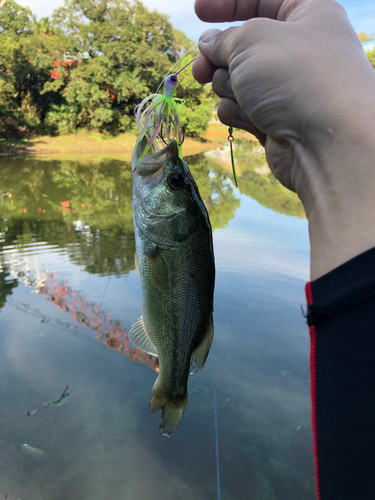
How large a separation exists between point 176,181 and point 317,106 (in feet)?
1.96

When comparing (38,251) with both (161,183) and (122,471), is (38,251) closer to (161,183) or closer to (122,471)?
(122,471)

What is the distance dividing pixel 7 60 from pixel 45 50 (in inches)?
115

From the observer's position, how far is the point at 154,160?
1551 millimetres

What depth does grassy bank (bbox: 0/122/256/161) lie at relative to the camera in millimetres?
24938

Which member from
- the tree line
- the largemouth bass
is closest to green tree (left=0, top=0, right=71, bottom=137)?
the tree line

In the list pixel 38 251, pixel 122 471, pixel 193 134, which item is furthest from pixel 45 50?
A: pixel 122 471

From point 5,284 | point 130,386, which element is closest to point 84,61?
point 5,284

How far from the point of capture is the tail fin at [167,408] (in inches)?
60.3

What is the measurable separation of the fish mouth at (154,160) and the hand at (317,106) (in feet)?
1.31

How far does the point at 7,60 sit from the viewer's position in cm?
2578

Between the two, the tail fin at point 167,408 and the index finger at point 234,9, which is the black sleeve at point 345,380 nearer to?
the tail fin at point 167,408

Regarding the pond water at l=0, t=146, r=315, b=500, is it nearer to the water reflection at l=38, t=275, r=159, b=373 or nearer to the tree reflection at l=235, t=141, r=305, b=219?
the water reflection at l=38, t=275, r=159, b=373

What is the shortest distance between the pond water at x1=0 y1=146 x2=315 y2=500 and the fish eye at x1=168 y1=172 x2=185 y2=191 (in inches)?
11.9

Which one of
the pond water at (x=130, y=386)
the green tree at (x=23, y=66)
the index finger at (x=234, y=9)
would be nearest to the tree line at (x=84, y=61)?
the green tree at (x=23, y=66)
